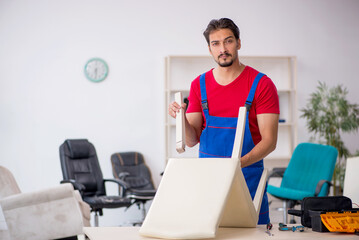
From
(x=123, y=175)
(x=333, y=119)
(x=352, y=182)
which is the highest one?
(x=333, y=119)

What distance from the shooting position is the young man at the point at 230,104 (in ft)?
6.53

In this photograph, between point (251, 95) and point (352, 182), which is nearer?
point (251, 95)

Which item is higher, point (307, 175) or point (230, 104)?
point (230, 104)

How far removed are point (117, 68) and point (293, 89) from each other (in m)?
2.39

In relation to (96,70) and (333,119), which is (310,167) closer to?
(333,119)

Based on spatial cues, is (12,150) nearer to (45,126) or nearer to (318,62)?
(45,126)

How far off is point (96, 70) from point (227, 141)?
14.4 feet

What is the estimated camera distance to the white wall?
6.03 m

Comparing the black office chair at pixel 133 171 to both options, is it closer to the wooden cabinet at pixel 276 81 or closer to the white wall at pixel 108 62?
the white wall at pixel 108 62

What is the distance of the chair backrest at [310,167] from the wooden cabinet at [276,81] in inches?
57.9

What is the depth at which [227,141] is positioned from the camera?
204 centimetres

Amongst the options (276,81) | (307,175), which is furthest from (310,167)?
(276,81)

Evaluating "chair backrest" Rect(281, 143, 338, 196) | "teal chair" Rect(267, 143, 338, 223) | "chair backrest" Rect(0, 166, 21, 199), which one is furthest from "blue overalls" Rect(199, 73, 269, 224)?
"chair backrest" Rect(281, 143, 338, 196)

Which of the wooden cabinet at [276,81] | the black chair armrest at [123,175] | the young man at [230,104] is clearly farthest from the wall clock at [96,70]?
the young man at [230,104]
